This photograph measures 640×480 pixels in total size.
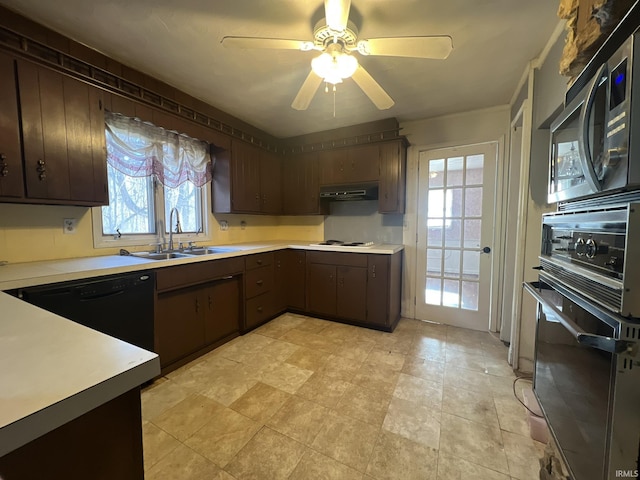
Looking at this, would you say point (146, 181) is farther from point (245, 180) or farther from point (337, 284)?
point (337, 284)

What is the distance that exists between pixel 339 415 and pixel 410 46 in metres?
2.21

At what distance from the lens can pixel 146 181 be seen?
2.49 meters

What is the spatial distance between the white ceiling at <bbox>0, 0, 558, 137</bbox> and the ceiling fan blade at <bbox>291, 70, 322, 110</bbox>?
0.82ft

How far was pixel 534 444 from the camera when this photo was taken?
1.42m

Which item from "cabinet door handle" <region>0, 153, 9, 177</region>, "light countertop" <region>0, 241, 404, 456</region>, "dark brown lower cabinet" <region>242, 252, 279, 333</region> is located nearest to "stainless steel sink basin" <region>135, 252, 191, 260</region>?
"dark brown lower cabinet" <region>242, 252, 279, 333</region>

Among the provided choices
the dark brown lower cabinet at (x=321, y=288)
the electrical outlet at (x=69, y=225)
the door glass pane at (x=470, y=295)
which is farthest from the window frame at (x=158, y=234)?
the door glass pane at (x=470, y=295)

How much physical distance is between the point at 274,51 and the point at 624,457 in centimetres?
248

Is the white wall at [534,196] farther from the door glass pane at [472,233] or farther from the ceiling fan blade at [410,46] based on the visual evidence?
the ceiling fan blade at [410,46]

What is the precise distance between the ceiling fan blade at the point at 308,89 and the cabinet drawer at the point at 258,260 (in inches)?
61.3

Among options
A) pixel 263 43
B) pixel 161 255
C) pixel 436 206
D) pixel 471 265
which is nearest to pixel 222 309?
pixel 161 255

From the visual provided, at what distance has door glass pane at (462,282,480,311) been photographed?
9.60ft

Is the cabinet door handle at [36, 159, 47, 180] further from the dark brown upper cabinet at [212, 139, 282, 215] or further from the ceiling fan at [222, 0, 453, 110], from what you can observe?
the dark brown upper cabinet at [212, 139, 282, 215]

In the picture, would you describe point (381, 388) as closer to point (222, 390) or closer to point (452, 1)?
point (222, 390)

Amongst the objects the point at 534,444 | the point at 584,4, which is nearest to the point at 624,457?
the point at 534,444
